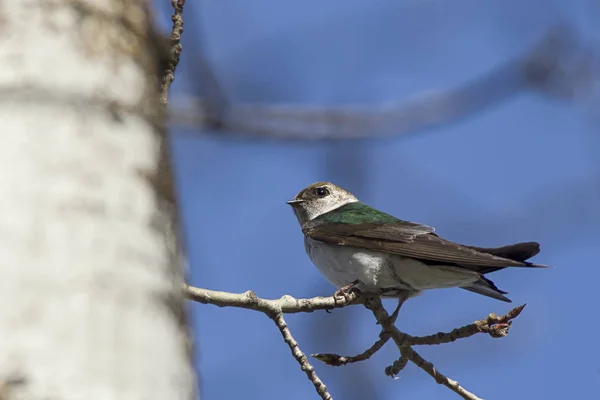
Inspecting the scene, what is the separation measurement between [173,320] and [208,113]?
2.87 ft

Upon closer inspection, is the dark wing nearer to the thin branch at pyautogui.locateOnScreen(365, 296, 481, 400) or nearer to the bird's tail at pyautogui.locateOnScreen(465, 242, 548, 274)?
the bird's tail at pyautogui.locateOnScreen(465, 242, 548, 274)

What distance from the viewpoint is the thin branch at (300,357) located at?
397 centimetres

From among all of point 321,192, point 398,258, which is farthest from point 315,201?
point 398,258

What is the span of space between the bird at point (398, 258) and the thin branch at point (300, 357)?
1261mm

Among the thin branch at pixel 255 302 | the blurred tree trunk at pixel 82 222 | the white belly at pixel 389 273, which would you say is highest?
the white belly at pixel 389 273

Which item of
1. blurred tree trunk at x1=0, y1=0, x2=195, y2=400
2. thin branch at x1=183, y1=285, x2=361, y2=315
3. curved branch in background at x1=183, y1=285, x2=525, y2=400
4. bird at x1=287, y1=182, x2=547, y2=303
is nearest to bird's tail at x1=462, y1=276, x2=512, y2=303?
bird at x1=287, y1=182, x2=547, y2=303

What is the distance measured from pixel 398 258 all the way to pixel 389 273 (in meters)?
0.14

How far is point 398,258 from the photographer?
226 inches

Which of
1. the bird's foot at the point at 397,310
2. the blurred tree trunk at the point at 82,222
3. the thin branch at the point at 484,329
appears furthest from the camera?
the bird's foot at the point at 397,310

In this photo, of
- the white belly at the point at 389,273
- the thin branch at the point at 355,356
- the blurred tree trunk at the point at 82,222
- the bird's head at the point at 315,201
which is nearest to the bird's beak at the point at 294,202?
the bird's head at the point at 315,201

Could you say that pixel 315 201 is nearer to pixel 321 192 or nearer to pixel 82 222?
pixel 321 192

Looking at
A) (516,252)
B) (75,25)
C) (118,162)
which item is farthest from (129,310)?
(516,252)

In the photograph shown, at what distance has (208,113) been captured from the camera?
1.99m

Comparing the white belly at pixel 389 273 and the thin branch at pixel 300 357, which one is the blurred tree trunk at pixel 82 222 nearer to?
the thin branch at pixel 300 357
